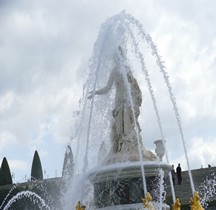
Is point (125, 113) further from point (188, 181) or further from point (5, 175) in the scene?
point (5, 175)

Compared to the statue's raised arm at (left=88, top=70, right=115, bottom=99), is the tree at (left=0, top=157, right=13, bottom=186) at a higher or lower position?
higher

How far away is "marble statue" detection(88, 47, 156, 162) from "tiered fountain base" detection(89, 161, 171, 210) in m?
0.61

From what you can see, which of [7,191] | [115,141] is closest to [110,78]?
[115,141]

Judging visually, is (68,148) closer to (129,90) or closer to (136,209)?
(129,90)

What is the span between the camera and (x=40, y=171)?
4303cm

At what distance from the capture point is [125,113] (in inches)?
460

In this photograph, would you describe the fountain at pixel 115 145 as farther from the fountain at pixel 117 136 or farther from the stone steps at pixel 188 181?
the stone steps at pixel 188 181

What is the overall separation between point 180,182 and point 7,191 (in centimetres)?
1896

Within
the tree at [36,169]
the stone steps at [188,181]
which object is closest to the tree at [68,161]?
the stone steps at [188,181]

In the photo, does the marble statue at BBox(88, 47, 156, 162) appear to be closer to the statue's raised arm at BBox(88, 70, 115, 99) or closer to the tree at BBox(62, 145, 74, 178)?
the statue's raised arm at BBox(88, 70, 115, 99)

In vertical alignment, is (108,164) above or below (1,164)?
below

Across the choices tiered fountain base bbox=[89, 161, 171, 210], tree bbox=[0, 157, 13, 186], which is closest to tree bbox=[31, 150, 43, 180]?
tree bbox=[0, 157, 13, 186]

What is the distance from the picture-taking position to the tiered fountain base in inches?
401

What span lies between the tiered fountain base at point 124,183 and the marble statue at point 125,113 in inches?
23.9
